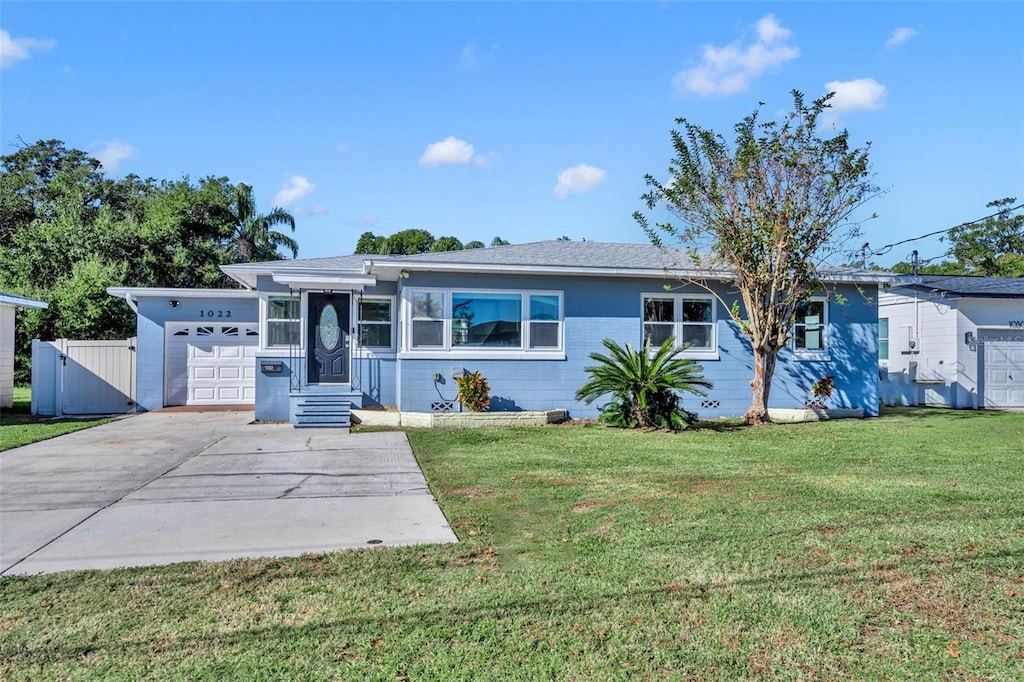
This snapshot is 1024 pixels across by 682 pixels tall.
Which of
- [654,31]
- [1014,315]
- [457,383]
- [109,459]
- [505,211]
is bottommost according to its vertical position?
[109,459]

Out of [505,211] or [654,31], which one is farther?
[505,211]

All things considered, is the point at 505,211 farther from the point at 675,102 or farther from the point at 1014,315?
the point at 1014,315

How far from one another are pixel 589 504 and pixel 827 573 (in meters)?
2.27

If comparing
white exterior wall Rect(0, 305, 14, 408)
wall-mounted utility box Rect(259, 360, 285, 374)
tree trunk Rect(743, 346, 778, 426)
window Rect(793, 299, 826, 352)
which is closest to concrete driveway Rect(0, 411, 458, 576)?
wall-mounted utility box Rect(259, 360, 285, 374)

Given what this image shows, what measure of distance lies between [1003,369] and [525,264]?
1249 cm

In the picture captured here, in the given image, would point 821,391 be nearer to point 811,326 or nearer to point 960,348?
point 811,326

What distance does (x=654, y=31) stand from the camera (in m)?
12.8

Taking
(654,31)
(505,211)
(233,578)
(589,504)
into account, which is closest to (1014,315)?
(654,31)

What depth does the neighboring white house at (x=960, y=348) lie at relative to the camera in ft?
54.5

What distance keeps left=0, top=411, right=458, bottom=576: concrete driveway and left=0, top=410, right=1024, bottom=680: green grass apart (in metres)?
0.42

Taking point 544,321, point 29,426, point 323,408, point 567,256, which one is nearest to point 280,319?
point 323,408

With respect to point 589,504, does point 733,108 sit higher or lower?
higher

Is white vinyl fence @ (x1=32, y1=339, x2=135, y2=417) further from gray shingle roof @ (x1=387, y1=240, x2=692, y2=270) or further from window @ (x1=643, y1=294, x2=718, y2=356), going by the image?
window @ (x1=643, y1=294, x2=718, y2=356)

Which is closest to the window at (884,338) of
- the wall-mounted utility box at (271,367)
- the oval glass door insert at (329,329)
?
the oval glass door insert at (329,329)
